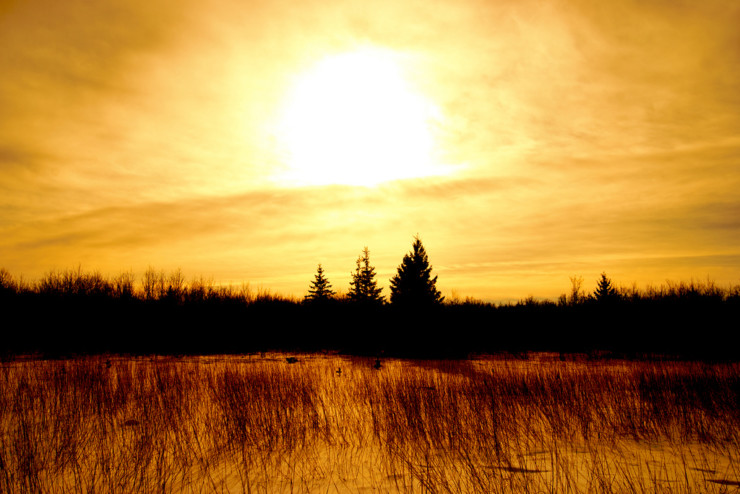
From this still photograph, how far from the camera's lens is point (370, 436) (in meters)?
7.71

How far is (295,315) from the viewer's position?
1887 inches

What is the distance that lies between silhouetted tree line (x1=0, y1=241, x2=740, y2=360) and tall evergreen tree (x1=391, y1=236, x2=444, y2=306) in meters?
0.08

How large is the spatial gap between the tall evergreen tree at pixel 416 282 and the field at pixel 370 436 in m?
20.9

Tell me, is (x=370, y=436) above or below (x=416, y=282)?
below

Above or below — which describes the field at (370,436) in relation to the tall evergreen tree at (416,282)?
below

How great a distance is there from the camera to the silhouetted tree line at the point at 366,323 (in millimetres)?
33250

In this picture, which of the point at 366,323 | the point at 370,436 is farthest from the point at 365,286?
the point at 370,436

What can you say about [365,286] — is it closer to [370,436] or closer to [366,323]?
[366,323]

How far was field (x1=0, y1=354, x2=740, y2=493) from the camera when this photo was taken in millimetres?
5625

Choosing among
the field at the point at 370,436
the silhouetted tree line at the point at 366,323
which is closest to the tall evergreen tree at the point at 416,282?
the silhouetted tree line at the point at 366,323

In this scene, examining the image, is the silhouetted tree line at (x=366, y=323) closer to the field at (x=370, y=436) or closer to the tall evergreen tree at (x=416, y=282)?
the tall evergreen tree at (x=416, y=282)

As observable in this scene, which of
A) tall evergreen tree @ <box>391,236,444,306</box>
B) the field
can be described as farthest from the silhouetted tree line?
the field

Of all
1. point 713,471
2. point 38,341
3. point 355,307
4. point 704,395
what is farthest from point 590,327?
point 38,341

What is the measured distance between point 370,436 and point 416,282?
2570 centimetres
